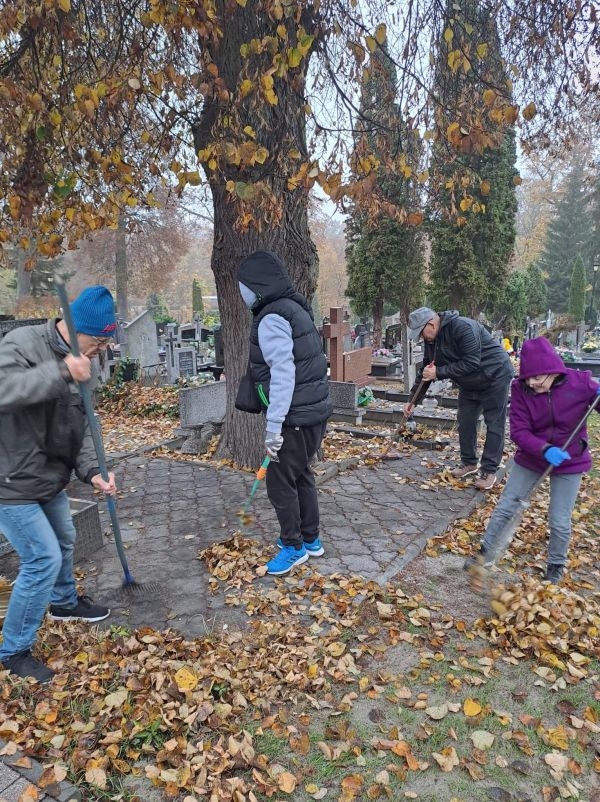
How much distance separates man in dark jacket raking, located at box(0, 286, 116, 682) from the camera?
242cm

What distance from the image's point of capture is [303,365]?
11.4 ft

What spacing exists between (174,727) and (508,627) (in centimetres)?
188

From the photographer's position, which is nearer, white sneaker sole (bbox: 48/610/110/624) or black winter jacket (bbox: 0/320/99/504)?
black winter jacket (bbox: 0/320/99/504)

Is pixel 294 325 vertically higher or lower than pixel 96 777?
higher

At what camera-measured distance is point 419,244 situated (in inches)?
704

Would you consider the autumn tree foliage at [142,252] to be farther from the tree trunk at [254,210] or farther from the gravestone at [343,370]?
the tree trunk at [254,210]

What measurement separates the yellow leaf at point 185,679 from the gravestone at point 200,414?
4.16 meters

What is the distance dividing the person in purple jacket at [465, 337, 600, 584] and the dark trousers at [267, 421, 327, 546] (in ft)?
4.29

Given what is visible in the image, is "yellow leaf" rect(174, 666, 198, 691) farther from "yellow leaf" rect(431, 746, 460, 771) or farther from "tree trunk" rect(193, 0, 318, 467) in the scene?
"tree trunk" rect(193, 0, 318, 467)

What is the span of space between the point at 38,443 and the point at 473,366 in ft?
12.9

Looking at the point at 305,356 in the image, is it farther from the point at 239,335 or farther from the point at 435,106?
the point at 435,106

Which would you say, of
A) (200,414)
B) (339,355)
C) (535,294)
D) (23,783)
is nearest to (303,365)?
(23,783)

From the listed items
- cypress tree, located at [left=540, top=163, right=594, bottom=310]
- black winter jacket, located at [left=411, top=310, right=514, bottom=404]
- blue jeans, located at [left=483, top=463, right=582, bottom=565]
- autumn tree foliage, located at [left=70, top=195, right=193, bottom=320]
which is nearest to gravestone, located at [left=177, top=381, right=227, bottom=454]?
black winter jacket, located at [left=411, top=310, right=514, bottom=404]

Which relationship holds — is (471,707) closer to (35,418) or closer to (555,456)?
(555,456)
